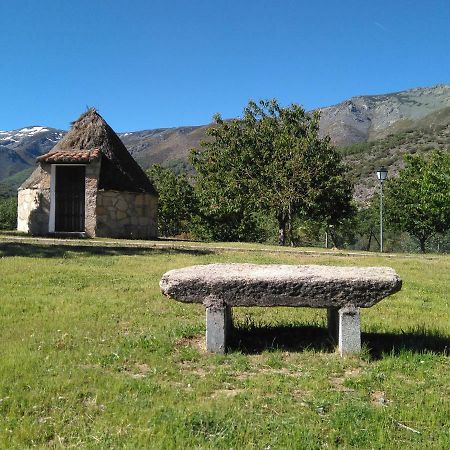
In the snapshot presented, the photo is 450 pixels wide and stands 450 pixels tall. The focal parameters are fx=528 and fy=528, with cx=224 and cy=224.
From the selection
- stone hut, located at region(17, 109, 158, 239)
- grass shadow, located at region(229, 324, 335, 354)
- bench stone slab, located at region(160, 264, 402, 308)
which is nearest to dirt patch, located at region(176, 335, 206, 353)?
grass shadow, located at region(229, 324, 335, 354)

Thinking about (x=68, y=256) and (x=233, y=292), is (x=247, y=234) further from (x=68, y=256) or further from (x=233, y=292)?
(x=233, y=292)

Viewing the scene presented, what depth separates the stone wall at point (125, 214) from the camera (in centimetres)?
1892

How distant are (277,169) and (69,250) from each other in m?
12.3

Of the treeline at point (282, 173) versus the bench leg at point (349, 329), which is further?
the treeline at point (282, 173)

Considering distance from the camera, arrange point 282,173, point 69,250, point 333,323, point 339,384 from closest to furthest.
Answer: point 339,384 < point 333,323 < point 69,250 < point 282,173

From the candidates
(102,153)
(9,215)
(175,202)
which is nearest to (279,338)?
(102,153)

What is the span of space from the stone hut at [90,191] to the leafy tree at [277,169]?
4.67 meters

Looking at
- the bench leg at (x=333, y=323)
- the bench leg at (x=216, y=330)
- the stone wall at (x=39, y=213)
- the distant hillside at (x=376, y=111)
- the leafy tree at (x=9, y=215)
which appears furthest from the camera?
the distant hillside at (x=376, y=111)

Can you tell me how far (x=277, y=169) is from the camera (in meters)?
23.0

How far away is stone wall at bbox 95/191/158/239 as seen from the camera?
62.1 ft

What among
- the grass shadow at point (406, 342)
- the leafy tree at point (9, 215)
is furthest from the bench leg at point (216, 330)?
the leafy tree at point (9, 215)

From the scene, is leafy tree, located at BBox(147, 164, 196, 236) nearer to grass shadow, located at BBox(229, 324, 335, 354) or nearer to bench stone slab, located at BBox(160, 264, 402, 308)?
grass shadow, located at BBox(229, 324, 335, 354)

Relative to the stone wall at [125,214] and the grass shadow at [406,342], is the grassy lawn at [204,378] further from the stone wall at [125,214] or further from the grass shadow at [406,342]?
the stone wall at [125,214]

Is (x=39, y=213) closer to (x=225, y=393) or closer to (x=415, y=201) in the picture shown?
(x=225, y=393)
